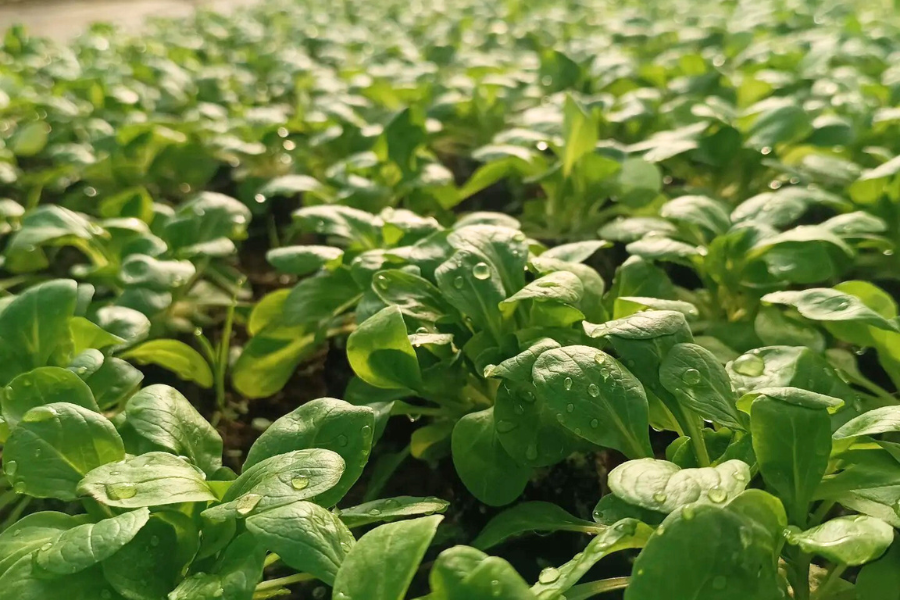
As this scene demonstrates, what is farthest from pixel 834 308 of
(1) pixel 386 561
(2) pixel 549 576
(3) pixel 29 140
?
(3) pixel 29 140

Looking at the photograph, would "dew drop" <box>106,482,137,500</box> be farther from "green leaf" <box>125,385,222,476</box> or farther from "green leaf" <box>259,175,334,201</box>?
"green leaf" <box>259,175,334,201</box>

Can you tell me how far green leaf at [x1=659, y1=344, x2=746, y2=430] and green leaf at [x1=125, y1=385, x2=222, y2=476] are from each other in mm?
473

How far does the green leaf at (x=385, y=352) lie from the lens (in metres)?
0.76

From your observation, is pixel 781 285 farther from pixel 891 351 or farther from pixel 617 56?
pixel 617 56

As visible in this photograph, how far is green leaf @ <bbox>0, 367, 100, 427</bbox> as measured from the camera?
74 cm

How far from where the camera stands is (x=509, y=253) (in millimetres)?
883

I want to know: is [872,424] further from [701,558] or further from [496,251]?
[496,251]

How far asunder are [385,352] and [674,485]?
35cm

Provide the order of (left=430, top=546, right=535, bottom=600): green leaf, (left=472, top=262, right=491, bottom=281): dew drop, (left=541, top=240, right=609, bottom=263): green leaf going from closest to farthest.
Answer: (left=430, top=546, right=535, bottom=600): green leaf
(left=472, top=262, right=491, bottom=281): dew drop
(left=541, top=240, right=609, bottom=263): green leaf

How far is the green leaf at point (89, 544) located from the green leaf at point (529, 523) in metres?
0.32

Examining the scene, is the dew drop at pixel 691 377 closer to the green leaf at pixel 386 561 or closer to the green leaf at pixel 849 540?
the green leaf at pixel 849 540

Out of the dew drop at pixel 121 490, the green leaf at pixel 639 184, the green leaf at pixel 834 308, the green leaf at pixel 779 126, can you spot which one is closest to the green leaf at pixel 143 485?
the dew drop at pixel 121 490

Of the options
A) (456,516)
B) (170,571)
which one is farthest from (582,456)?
(170,571)

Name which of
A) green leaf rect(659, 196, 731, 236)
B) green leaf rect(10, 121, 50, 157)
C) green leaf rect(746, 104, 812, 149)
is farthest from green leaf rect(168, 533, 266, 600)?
green leaf rect(10, 121, 50, 157)
